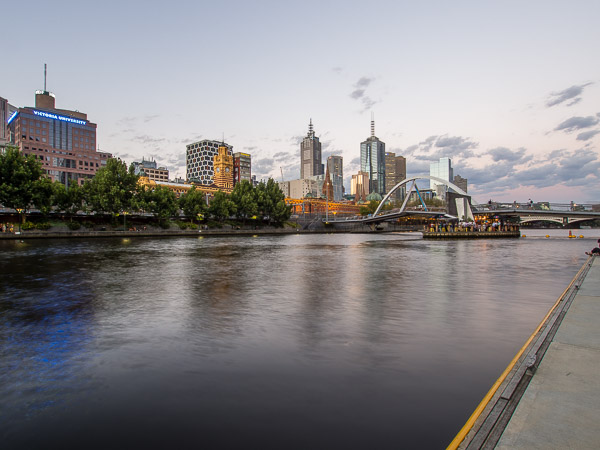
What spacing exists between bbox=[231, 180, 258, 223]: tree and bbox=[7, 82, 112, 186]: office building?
263 feet

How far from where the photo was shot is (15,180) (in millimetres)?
71125

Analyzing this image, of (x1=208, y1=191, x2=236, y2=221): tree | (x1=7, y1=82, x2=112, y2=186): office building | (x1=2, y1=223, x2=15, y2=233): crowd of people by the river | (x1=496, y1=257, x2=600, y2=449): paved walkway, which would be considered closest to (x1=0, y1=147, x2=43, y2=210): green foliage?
(x1=2, y1=223, x2=15, y2=233): crowd of people by the river

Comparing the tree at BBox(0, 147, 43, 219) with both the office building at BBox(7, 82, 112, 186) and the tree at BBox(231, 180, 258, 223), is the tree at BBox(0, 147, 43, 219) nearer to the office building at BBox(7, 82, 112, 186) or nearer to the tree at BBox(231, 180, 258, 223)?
the tree at BBox(231, 180, 258, 223)

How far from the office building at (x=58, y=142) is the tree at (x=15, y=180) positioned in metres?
104

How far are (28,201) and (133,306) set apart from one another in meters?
75.5

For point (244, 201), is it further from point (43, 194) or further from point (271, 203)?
point (43, 194)

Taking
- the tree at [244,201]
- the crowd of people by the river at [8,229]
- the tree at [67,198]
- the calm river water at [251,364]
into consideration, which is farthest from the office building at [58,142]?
the calm river water at [251,364]

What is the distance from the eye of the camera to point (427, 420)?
5.70 metres

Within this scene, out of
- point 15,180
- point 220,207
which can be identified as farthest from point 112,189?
point 220,207

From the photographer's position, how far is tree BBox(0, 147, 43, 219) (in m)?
70.1

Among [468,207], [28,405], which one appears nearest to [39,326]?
[28,405]

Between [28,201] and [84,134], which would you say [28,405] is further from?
[84,134]

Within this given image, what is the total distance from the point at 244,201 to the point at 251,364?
120 m

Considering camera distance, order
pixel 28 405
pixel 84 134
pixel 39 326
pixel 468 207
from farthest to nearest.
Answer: pixel 84 134 → pixel 468 207 → pixel 39 326 → pixel 28 405
